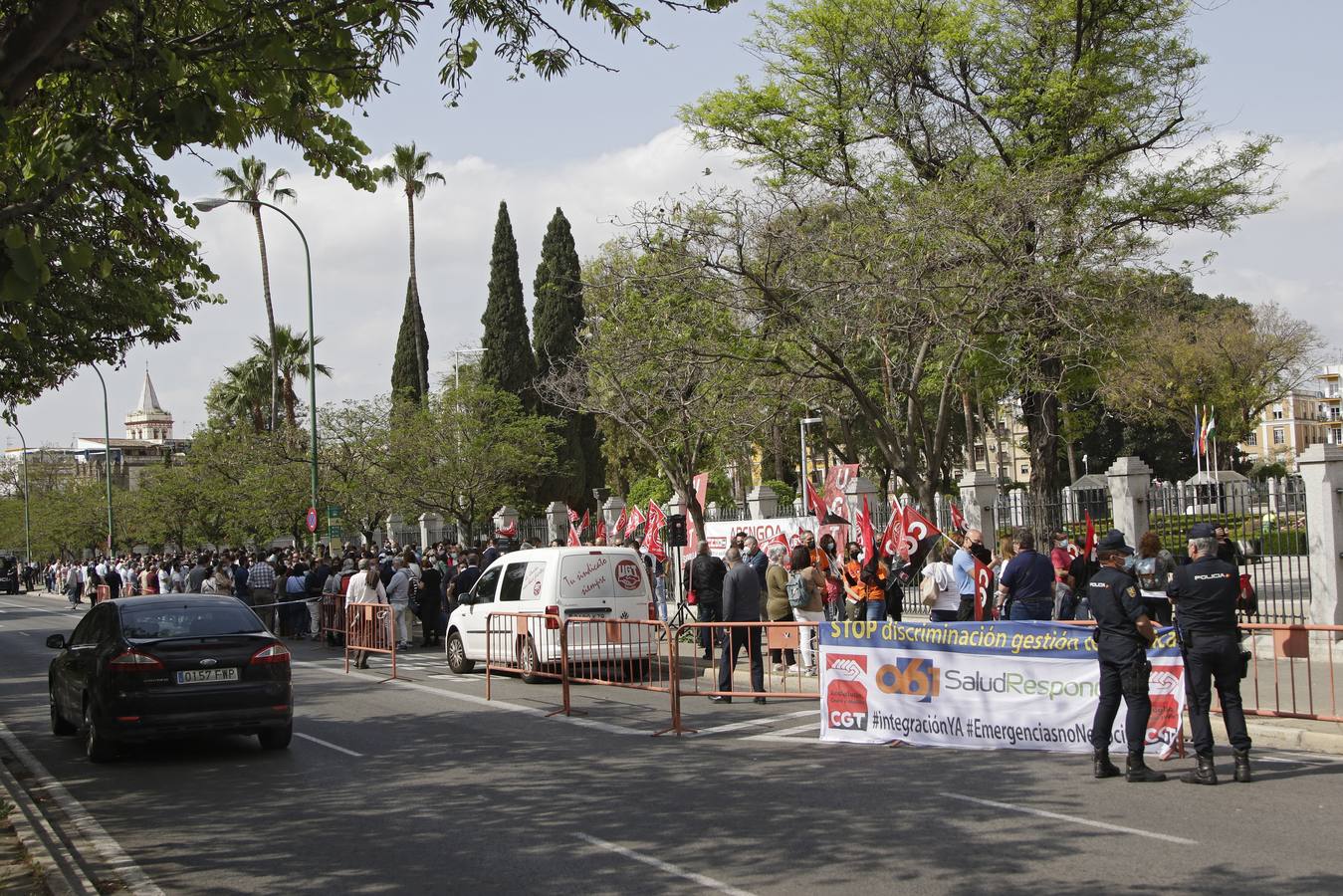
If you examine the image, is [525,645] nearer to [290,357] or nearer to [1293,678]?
[1293,678]

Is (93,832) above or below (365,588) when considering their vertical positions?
below

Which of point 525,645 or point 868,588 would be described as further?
point 525,645

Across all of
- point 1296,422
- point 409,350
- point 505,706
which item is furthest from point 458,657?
point 1296,422

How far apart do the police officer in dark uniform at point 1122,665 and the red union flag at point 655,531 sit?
1526 centimetres

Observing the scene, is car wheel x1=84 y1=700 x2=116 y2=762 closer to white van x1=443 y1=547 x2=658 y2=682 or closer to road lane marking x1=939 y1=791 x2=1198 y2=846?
white van x1=443 y1=547 x2=658 y2=682

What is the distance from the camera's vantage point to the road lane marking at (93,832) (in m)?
7.23

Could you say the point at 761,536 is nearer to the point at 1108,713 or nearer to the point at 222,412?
the point at 1108,713

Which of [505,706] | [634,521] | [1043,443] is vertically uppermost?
[1043,443]

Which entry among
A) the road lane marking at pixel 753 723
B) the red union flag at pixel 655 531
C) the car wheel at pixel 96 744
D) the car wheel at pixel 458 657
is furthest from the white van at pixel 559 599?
the red union flag at pixel 655 531

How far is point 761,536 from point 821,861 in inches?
663

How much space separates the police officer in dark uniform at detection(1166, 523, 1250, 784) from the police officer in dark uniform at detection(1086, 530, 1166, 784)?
0.30 m

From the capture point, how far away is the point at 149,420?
603 feet

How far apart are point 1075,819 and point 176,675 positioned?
7.65 m

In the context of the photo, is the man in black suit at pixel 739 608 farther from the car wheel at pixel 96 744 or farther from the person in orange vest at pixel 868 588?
the car wheel at pixel 96 744
